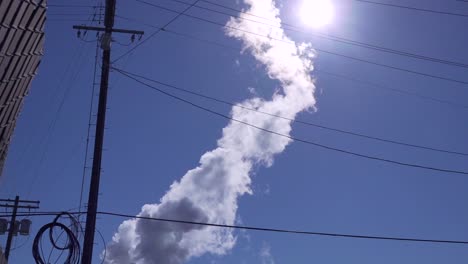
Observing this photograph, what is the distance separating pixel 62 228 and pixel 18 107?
16.3ft

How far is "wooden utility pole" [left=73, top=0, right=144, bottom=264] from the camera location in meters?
18.1

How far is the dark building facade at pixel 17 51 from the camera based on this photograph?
1546 cm

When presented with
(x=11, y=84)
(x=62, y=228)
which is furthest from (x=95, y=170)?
(x=11, y=84)

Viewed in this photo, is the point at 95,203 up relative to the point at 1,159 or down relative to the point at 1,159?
down

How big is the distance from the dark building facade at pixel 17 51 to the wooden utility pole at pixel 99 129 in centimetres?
202

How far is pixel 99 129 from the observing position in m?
19.3

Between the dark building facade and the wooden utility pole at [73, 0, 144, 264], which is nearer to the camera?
the dark building facade

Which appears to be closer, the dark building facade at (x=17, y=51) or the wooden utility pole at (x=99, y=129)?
the dark building facade at (x=17, y=51)

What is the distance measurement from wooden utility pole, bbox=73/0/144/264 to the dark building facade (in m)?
2.02

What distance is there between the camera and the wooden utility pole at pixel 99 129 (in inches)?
714

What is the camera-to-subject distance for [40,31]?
62.0 ft

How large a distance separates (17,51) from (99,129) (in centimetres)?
334

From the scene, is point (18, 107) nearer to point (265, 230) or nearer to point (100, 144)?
point (100, 144)

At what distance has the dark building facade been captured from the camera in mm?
15461
